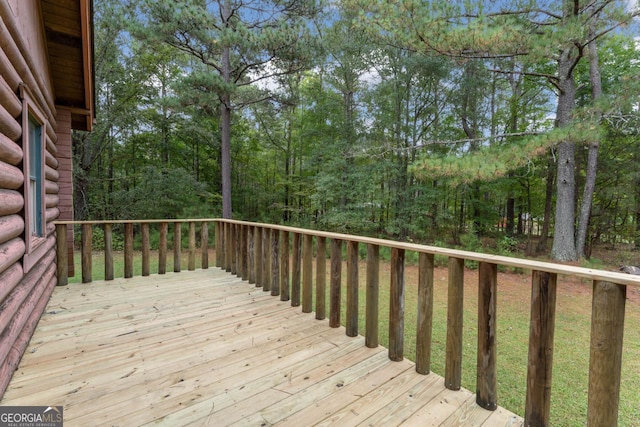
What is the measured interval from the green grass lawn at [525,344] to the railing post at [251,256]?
1.39 meters

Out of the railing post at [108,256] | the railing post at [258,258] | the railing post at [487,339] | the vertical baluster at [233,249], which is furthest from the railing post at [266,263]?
the railing post at [487,339]

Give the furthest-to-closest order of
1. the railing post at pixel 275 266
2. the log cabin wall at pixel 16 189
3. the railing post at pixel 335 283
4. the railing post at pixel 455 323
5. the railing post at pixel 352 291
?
the railing post at pixel 275 266 < the railing post at pixel 335 283 < the railing post at pixel 352 291 < the railing post at pixel 455 323 < the log cabin wall at pixel 16 189

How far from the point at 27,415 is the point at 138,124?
11.5 m

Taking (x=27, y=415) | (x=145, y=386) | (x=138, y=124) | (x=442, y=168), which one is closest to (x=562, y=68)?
(x=442, y=168)

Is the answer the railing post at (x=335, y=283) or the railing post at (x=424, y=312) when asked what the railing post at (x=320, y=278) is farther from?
the railing post at (x=424, y=312)

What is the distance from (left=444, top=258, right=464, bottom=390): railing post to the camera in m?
1.88

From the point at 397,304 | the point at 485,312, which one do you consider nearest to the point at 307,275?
the point at 397,304

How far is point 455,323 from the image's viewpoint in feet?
6.16

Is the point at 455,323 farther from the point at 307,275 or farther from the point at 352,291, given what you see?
the point at 307,275

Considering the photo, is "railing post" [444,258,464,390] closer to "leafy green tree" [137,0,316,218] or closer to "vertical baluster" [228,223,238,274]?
"vertical baluster" [228,223,238,274]

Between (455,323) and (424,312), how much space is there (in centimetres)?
21

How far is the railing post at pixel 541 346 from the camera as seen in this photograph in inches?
58.4

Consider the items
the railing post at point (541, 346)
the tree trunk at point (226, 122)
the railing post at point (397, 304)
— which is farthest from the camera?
the tree trunk at point (226, 122)

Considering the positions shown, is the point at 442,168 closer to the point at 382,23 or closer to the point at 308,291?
the point at 382,23
